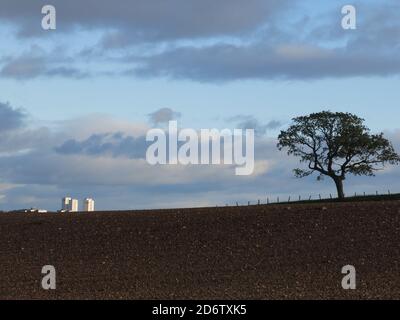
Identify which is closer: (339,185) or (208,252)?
(208,252)

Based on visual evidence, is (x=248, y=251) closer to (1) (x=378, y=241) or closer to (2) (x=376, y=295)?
(1) (x=378, y=241)

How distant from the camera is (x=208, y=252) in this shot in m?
33.1

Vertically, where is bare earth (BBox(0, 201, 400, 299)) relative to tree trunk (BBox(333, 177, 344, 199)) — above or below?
below

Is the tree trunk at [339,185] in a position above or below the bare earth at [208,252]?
above

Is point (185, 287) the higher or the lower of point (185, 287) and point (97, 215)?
the lower

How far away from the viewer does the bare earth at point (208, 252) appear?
26.4m

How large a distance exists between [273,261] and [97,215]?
1394cm

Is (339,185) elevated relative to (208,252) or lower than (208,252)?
elevated

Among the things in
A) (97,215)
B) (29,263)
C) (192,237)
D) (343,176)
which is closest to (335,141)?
(343,176)

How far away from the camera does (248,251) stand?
32.9 meters

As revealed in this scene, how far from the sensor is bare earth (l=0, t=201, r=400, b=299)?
1038 inches

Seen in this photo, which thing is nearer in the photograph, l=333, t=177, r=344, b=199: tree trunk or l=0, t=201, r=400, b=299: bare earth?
l=0, t=201, r=400, b=299: bare earth

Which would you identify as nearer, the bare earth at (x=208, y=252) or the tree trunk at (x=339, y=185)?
the bare earth at (x=208, y=252)
